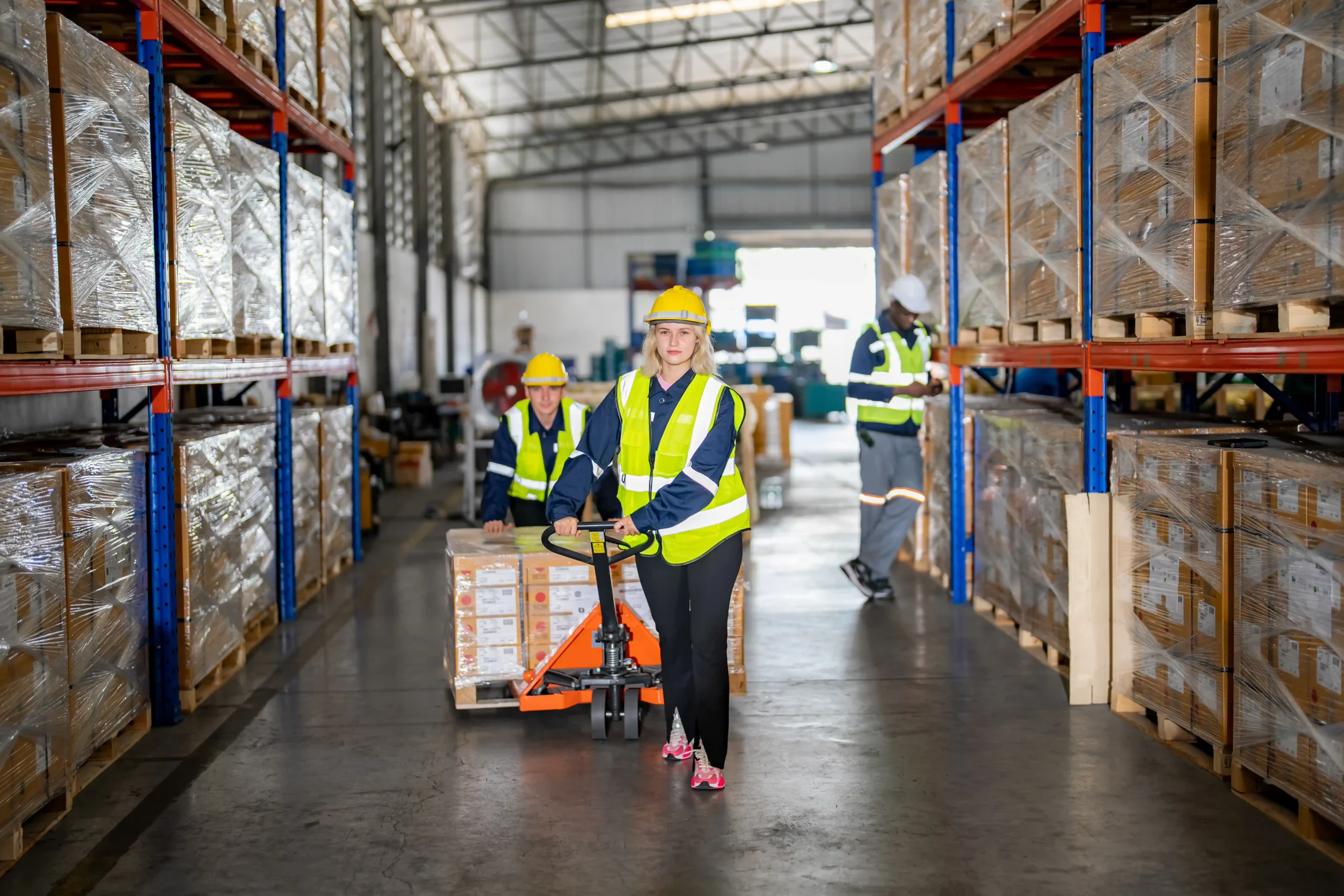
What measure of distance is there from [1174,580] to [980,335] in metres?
3.01

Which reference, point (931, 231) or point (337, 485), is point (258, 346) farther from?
point (931, 231)

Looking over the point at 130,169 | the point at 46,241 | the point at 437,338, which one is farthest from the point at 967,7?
the point at 437,338

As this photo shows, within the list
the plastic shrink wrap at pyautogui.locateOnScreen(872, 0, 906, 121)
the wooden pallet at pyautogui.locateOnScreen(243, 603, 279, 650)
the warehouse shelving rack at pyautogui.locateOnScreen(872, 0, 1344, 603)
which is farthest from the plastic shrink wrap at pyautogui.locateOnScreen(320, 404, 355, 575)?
the plastic shrink wrap at pyautogui.locateOnScreen(872, 0, 906, 121)

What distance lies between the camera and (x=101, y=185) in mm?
4906

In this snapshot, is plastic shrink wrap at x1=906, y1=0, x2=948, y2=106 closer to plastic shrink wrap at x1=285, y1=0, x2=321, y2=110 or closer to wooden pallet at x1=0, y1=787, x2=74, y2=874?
plastic shrink wrap at x1=285, y1=0, x2=321, y2=110

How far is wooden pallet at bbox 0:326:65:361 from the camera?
4375 mm

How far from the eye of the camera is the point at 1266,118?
413 centimetres

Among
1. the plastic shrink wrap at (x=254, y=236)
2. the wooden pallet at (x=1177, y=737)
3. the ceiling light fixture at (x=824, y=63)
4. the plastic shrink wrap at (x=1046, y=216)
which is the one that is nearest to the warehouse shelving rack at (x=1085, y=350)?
the plastic shrink wrap at (x=1046, y=216)

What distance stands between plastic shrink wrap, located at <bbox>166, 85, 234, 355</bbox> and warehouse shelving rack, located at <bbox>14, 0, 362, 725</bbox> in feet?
0.39

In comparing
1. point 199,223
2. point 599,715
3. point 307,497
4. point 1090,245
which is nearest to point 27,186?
point 199,223

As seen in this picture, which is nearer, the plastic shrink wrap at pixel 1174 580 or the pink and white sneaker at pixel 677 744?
the plastic shrink wrap at pixel 1174 580

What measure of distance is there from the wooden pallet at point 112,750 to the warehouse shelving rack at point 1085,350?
14.6ft

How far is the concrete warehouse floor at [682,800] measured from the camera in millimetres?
3898

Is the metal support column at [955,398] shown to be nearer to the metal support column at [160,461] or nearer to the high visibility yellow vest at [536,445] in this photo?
the high visibility yellow vest at [536,445]
